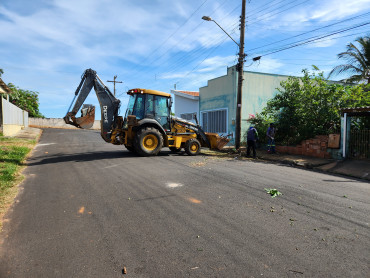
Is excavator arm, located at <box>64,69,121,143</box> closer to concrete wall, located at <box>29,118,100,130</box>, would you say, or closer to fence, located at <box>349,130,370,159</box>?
fence, located at <box>349,130,370,159</box>

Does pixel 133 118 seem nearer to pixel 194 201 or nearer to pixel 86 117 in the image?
pixel 86 117

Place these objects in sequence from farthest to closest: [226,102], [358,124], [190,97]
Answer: [190,97] → [226,102] → [358,124]

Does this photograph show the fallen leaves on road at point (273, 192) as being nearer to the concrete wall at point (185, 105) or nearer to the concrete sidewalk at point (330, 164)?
the concrete sidewalk at point (330, 164)

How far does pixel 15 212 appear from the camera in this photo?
4586 mm

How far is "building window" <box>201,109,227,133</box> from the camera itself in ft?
62.1

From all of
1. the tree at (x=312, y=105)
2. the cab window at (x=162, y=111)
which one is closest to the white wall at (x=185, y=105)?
the tree at (x=312, y=105)

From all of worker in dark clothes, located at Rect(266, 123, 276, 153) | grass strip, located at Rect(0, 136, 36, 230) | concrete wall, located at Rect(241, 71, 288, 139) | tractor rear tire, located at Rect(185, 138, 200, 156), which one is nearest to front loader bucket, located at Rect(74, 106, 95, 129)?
grass strip, located at Rect(0, 136, 36, 230)

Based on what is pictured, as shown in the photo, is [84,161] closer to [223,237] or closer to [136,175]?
[136,175]

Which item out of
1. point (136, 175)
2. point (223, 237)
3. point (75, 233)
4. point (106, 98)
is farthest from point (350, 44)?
point (75, 233)

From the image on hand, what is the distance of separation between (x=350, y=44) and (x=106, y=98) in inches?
644

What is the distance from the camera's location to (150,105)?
1138 centimetres

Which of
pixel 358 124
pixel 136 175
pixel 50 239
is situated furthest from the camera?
pixel 358 124

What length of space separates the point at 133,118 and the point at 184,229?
7620mm

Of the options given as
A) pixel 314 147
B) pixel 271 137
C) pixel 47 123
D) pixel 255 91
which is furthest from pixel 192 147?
pixel 47 123
